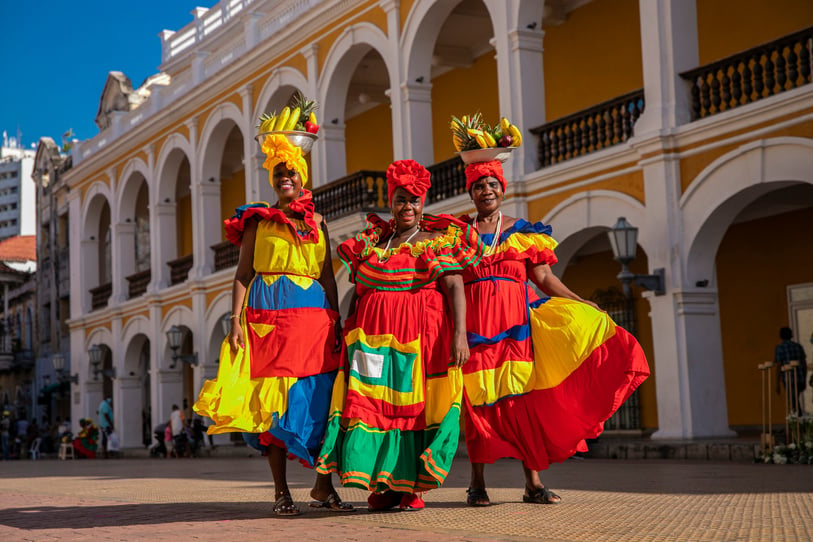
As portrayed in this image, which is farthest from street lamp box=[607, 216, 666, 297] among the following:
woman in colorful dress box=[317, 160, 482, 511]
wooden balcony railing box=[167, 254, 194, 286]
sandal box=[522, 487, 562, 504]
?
wooden balcony railing box=[167, 254, 194, 286]

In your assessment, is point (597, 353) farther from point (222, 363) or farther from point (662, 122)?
point (662, 122)

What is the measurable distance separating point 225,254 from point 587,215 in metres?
11.9

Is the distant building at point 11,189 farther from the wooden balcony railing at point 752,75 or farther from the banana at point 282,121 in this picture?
the banana at point 282,121

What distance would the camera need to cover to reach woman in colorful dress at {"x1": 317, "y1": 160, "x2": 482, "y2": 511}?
576cm

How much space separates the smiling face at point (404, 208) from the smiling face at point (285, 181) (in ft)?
1.98

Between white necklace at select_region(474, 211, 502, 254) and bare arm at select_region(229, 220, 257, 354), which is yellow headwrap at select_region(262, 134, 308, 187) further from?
white necklace at select_region(474, 211, 502, 254)

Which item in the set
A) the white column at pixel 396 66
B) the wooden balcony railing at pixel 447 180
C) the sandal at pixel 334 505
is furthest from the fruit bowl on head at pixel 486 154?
the white column at pixel 396 66

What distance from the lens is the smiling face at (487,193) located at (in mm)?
6543

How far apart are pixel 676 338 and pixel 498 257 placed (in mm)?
7733

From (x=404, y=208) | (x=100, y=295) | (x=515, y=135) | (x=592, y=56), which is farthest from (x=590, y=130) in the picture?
(x=100, y=295)

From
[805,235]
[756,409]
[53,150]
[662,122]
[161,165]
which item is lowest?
[756,409]

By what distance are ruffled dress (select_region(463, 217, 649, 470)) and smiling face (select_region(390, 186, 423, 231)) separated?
1.86 ft

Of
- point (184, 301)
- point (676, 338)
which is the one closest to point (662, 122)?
point (676, 338)

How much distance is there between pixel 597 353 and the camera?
6211mm
